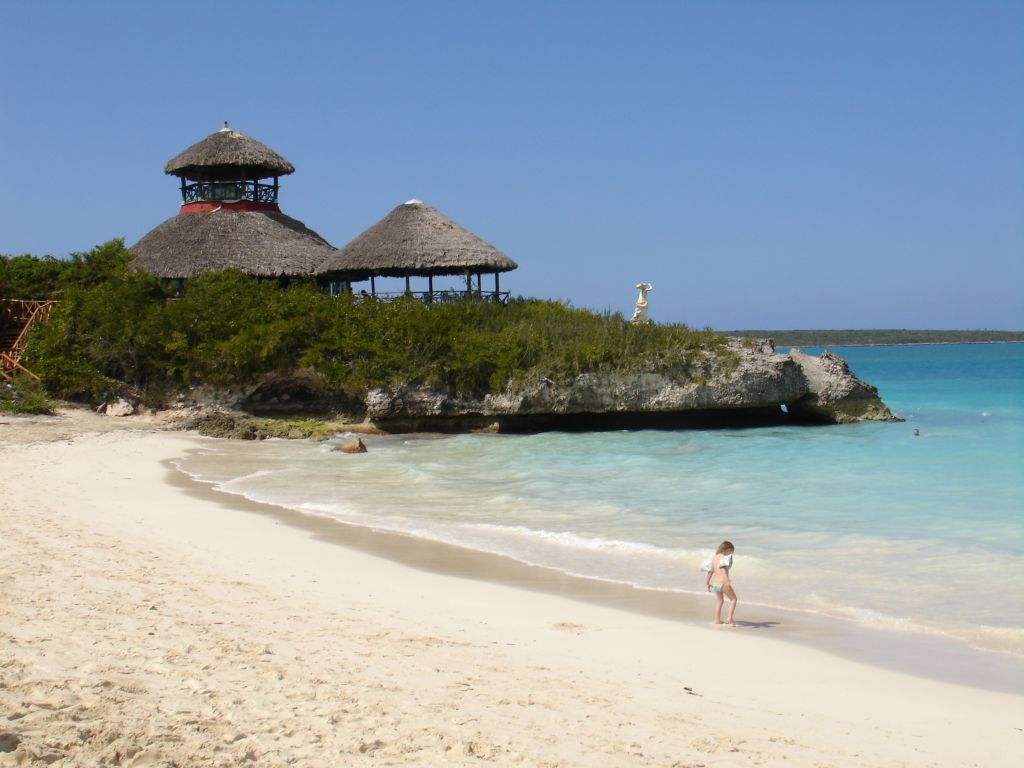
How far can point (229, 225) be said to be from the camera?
91.8 feet

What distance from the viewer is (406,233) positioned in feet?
86.6

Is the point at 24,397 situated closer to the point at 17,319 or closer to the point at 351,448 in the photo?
the point at 17,319

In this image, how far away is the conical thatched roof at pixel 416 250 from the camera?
25641 mm

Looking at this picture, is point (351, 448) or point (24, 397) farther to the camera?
point (24, 397)

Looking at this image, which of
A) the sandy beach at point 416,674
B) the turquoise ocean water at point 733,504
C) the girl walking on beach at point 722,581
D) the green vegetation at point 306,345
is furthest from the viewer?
the green vegetation at point 306,345

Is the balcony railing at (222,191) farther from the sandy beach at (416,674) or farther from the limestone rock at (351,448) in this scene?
the sandy beach at (416,674)

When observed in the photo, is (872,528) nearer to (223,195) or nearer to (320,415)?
(320,415)

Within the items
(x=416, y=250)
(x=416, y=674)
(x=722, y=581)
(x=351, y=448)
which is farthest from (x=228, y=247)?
(x=416, y=674)

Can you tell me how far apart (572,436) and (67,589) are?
16.9 m

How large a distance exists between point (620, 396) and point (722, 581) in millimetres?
15946

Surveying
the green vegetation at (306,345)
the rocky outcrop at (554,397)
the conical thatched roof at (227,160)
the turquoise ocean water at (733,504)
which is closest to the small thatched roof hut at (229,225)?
the conical thatched roof at (227,160)

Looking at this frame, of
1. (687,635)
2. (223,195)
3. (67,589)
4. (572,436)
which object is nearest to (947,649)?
(687,635)

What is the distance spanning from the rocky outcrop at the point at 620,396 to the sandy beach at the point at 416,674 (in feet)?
44.7

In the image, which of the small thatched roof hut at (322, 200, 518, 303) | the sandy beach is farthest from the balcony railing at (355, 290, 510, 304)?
the sandy beach
